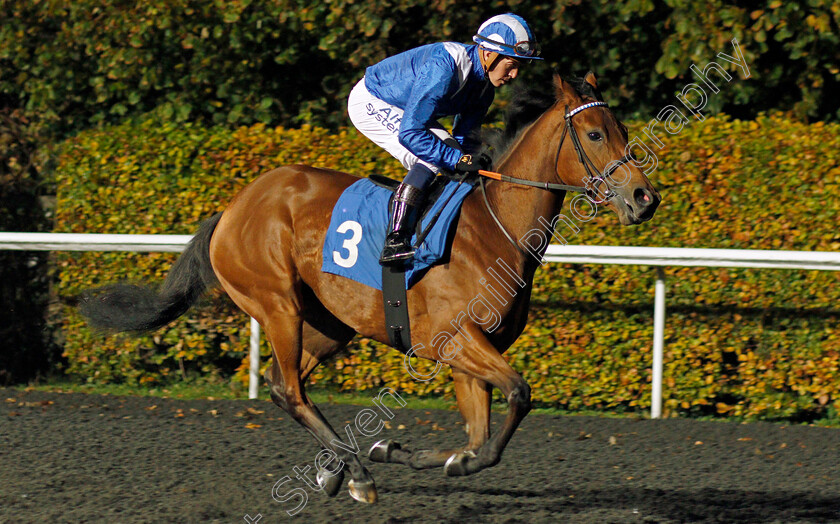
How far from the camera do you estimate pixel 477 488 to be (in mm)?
4203

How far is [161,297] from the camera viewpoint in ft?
A: 15.1

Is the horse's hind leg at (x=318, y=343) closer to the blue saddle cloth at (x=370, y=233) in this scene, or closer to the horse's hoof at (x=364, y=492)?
the blue saddle cloth at (x=370, y=233)

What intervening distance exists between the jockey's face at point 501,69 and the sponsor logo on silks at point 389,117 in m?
0.53

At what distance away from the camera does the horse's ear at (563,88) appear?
3.64 m

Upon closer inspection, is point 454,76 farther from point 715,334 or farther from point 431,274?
point 715,334

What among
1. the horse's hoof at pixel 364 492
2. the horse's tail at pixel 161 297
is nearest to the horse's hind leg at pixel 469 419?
the horse's hoof at pixel 364 492

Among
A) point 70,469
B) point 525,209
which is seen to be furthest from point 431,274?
point 70,469

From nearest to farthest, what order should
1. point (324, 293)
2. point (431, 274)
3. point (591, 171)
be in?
point (591, 171) < point (431, 274) < point (324, 293)

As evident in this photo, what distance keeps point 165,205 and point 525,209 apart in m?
3.43

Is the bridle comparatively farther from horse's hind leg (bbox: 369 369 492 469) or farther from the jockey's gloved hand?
horse's hind leg (bbox: 369 369 492 469)

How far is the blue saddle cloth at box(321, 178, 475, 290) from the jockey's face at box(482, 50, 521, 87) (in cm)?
44

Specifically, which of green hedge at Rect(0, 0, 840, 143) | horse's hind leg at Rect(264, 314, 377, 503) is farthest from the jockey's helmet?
green hedge at Rect(0, 0, 840, 143)

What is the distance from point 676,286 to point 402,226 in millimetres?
2585

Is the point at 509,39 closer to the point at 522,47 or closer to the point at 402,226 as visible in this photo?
the point at 522,47
